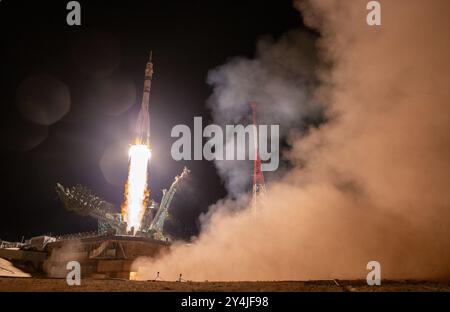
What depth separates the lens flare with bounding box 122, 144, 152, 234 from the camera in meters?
40.4

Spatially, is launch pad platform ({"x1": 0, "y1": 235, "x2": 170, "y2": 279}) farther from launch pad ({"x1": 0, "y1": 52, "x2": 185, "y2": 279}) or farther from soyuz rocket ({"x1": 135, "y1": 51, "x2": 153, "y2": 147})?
soyuz rocket ({"x1": 135, "y1": 51, "x2": 153, "y2": 147})

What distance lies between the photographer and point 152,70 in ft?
143

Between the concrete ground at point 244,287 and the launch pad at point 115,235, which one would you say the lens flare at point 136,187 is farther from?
the concrete ground at point 244,287

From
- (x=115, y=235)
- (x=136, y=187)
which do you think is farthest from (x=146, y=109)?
(x=115, y=235)

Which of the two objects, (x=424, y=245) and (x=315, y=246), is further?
(x=315, y=246)

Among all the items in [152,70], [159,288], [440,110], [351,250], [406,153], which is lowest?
[159,288]

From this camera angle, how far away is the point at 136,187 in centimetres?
4047

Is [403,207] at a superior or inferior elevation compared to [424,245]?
superior

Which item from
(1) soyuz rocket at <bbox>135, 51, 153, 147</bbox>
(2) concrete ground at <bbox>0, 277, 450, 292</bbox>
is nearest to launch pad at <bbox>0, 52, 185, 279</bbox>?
(1) soyuz rocket at <bbox>135, 51, 153, 147</bbox>

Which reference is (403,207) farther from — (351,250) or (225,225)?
(225,225)

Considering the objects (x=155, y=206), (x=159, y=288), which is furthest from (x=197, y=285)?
(x=155, y=206)

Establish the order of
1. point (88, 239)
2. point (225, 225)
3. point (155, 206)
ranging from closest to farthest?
1. point (225, 225)
2. point (88, 239)
3. point (155, 206)

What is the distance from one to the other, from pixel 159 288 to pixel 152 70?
34.1m

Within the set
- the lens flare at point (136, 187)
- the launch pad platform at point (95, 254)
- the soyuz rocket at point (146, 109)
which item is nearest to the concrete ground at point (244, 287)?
the launch pad platform at point (95, 254)
